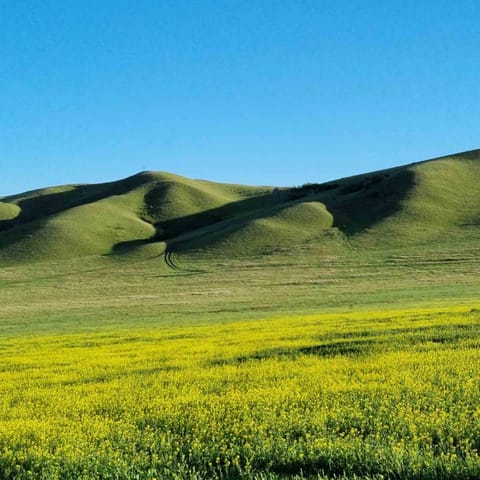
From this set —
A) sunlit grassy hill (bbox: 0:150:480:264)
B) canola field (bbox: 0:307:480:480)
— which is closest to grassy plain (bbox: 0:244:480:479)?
canola field (bbox: 0:307:480:480)

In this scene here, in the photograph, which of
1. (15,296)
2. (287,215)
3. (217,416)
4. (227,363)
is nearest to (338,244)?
(287,215)

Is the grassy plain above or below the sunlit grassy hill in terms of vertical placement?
below

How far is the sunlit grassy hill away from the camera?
116m

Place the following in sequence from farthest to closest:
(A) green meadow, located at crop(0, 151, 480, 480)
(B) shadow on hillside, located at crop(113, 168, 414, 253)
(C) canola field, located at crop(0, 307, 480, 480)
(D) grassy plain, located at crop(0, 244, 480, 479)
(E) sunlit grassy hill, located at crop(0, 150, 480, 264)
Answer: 1. (B) shadow on hillside, located at crop(113, 168, 414, 253)
2. (E) sunlit grassy hill, located at crop(0, 150, 480, 264)
3. (A) green meadow, located at crop(0, 151, 480, 480)
4. (D) grassy plain, located at crop(0, 244, 480, 479)
5. (C) canola field, located at crop(0, 307, 480, 480)

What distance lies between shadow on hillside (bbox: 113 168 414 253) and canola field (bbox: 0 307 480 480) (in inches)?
3994

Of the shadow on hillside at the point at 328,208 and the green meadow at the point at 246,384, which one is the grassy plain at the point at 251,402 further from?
the shadow on hillside at the point at 328,208

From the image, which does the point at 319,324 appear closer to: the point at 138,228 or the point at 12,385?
the point at 12,385

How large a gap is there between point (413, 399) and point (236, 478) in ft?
14.5

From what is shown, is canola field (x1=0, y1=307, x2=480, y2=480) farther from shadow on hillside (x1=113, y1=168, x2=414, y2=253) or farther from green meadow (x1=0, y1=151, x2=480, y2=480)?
shadow on hillside (x1=113, y1=168, x2=414, y2=253)

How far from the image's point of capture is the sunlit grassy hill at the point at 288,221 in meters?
116

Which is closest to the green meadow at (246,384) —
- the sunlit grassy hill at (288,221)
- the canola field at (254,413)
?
the canola field at (254,413)

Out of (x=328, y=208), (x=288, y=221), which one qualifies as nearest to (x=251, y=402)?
(x=288, y=221)

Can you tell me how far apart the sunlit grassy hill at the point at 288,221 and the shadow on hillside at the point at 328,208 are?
278 millimetres

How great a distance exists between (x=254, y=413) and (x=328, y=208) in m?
136
